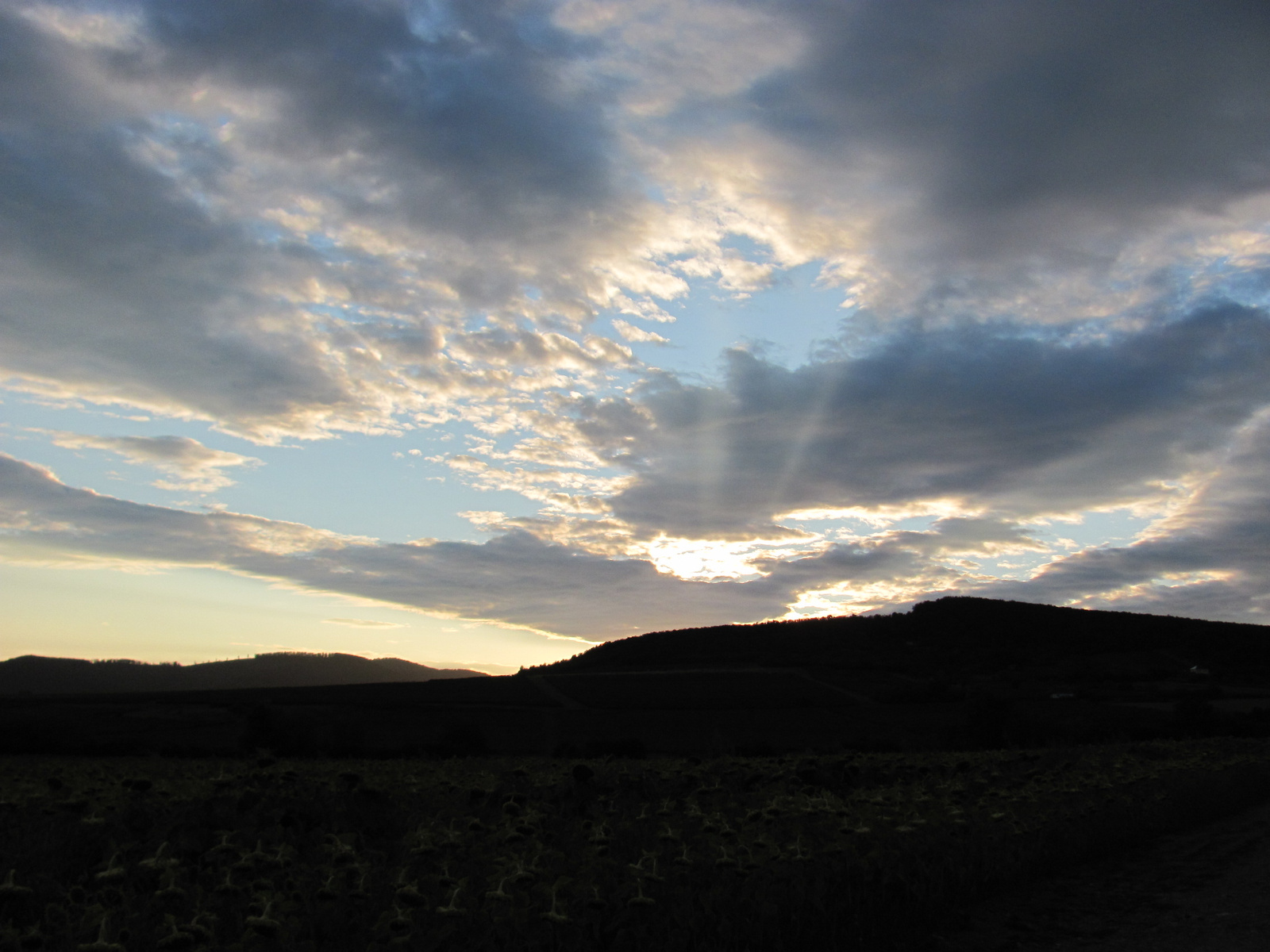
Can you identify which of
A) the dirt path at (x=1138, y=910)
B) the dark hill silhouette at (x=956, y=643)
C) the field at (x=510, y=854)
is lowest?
the dirt path at (x=1138, y=910)

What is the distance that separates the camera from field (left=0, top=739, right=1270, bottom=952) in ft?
17.9

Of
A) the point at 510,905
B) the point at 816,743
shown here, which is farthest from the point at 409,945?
the point at 816,743

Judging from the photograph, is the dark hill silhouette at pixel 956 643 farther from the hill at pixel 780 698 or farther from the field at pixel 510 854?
the field at pixel 510 854

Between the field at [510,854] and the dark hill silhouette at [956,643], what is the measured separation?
365 ft

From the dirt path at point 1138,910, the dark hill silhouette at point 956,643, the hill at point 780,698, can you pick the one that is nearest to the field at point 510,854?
the dirt path at point 1138,910

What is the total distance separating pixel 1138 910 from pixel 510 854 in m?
6.69

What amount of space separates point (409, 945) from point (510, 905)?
2.37 feet

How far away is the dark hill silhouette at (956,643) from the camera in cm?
11906

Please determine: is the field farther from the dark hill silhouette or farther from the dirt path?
the dark hill silhouette

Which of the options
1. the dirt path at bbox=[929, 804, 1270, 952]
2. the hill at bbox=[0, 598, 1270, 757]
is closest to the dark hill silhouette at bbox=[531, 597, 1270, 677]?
the hill at bbox=[0, 598, 1270, 757]

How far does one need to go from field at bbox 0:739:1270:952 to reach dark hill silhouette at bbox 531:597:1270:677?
111 m

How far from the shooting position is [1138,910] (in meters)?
8.84

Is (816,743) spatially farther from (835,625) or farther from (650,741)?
(835,625)

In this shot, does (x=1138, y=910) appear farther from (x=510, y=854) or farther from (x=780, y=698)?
(x=780, y=698)
